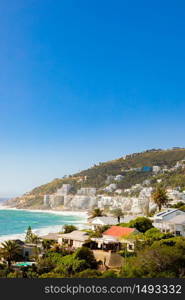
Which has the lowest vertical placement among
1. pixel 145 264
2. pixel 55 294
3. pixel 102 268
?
pixel 102 268

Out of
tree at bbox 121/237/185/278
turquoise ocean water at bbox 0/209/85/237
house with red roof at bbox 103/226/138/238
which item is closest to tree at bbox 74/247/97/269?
A: tree at bbox 121/237/185/278

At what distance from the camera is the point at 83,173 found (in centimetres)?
18675

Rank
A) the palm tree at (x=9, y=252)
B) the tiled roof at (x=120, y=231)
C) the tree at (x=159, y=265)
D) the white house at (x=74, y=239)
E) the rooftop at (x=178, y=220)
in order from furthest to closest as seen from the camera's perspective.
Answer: the rooftop at (x=178, y=220)
the tiled roof at (x=120, y=231)
the white house at (x=74, y=239)
the palm tree at (x=9, y=252)
the tree at (x=159, y=265)

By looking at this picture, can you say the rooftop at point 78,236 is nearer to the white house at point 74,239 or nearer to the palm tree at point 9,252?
the white house at point 74,239

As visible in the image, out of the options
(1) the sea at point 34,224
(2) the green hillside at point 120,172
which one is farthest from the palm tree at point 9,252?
(2) the green hillside at point 120,172

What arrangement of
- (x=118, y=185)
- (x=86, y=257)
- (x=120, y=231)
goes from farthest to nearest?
1. (x=118, y=185)
2. (x=120, y=231)
3. (x=86, y=257)

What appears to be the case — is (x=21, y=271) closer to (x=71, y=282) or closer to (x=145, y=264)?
(x=145, y=264)

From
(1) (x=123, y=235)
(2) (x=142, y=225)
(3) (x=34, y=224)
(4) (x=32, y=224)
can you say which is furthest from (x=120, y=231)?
(4) (x=32, y=224)

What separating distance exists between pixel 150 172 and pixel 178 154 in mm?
28275

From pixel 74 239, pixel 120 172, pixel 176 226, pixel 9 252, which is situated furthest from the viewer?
pixel 120 172

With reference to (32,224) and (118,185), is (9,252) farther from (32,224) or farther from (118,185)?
(118,185)

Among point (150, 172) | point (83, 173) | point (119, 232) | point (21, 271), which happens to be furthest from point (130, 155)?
point (21, 271)

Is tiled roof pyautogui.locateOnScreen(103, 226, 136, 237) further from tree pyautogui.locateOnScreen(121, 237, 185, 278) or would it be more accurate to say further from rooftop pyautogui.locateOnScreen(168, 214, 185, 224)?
tree pyautogui.locateOnScreen(121, 237, 185, 278)

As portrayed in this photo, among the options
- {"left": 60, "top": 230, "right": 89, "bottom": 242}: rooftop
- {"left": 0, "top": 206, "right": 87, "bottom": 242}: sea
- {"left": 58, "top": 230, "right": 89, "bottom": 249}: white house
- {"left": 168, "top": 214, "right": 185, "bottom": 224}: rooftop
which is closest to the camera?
{"left": 58, "top": 230, "right": 89, "bottom": 249}: white house
